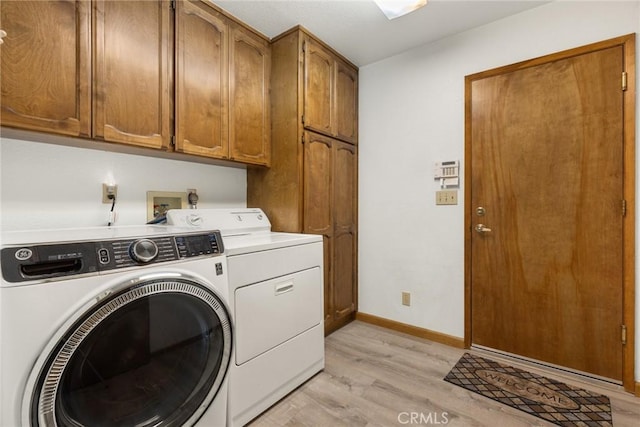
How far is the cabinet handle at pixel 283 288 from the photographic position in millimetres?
1534

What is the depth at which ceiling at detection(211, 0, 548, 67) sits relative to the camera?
1812 millimetres

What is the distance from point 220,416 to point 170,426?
219mm

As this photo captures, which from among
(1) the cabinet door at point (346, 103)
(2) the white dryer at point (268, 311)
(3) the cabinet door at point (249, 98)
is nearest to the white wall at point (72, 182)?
(2) the white dryer at point (268, 311)

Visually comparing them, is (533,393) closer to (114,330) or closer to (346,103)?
(114,330)

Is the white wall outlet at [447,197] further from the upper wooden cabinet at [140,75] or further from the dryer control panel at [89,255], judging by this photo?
the dryer control panel at [89,255]

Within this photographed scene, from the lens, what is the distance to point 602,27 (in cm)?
168

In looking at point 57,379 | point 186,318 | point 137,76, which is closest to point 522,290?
point 186,318

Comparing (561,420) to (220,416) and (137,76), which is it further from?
(137,76)

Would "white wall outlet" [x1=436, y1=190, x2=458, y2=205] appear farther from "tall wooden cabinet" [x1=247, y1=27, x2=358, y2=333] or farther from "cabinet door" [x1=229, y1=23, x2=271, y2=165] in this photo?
"cabinet door" [x1=229, y1=23, x2=271, y2=165]

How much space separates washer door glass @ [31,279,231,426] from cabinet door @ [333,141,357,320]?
1370mm

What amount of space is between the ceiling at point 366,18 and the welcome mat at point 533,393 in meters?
2.36

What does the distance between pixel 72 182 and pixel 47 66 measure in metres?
0.56

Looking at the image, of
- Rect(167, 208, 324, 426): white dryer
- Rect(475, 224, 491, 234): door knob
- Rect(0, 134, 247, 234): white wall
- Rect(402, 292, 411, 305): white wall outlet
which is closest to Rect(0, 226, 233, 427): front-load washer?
Rect(167, 208, 324, 426): white dryer

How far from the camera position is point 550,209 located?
1.83 meters
